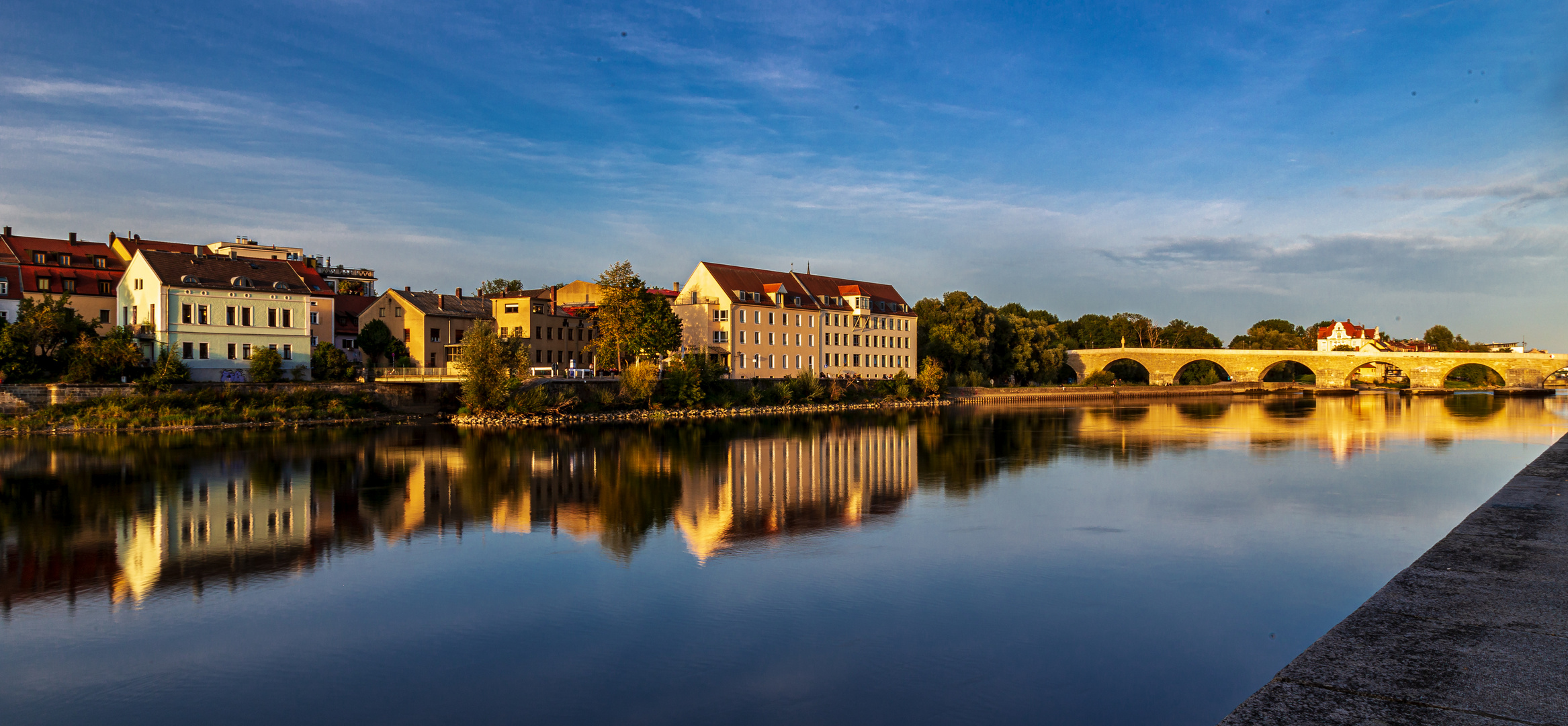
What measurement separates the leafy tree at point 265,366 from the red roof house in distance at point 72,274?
1143cm

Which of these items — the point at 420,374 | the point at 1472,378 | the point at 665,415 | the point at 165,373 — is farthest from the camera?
the point at 1472,378

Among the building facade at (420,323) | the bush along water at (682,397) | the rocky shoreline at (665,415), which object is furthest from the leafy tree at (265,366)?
the building facade at (420,323)

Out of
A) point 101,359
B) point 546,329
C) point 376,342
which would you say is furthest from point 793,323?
point 101,359

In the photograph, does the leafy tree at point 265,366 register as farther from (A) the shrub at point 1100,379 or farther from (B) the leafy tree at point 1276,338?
(B) the leafy tree at point 1276,338

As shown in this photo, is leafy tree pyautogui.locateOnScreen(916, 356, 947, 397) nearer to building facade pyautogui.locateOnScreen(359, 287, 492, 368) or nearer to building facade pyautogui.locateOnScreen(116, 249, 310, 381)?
building facade pyautogui.locateOnScreen(359, 287, 492, 368)

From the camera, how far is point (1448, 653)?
7.79 metres

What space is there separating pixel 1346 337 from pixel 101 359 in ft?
521

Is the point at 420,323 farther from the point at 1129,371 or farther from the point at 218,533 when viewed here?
the point at 1129,371

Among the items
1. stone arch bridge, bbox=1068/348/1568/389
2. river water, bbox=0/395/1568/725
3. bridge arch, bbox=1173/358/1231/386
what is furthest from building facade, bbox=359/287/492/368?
bridge arch, bbox=1173/358/1231/386

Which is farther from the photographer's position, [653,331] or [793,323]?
[793,323]

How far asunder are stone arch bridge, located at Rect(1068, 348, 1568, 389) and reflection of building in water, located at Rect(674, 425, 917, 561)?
71749 mm

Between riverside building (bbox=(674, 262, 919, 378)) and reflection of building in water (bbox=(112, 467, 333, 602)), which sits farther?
riverside building (bbox=(674, 262, 919, 378))

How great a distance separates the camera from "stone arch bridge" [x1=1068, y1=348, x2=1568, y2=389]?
8894 cm

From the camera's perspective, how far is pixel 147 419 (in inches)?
1576
